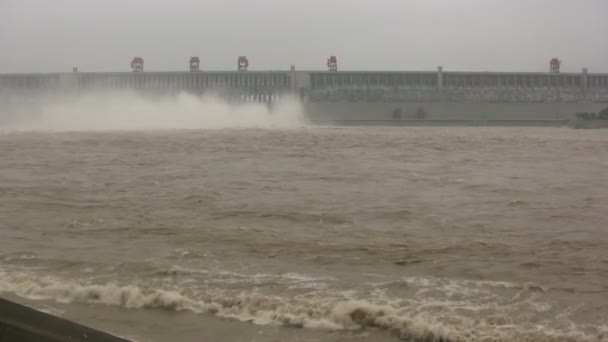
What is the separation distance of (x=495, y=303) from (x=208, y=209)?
4.34 meters

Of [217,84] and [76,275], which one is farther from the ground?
[217,84]

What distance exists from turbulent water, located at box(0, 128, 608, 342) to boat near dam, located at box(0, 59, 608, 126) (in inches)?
1583

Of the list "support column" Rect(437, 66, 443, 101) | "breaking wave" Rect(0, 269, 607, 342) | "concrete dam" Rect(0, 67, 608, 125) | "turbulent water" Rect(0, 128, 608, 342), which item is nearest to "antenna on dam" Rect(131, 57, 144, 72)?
"concrete dam" Rect(0, 67, 608, 125)

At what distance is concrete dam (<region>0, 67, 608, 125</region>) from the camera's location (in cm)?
5103

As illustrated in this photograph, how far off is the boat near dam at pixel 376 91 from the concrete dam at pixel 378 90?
0.08 meters

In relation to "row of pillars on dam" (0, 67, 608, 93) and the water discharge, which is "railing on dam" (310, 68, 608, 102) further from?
the water discharge

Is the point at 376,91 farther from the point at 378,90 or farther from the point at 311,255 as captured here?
the point at 311,255

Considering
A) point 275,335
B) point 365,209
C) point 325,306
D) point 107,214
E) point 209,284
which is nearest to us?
point 275,335

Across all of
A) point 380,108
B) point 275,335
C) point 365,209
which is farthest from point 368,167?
point 380,108

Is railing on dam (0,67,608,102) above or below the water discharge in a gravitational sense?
above

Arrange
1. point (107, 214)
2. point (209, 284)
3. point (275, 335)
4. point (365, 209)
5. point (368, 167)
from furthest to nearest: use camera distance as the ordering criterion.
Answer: point (368, 167) → point (365, 209) → point (107, 214) → point (209, 284) → point (275, 335)

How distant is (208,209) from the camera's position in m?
7.59

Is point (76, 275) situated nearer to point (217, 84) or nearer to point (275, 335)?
point (275, 335)

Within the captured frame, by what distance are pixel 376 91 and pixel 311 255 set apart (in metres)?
48.2
